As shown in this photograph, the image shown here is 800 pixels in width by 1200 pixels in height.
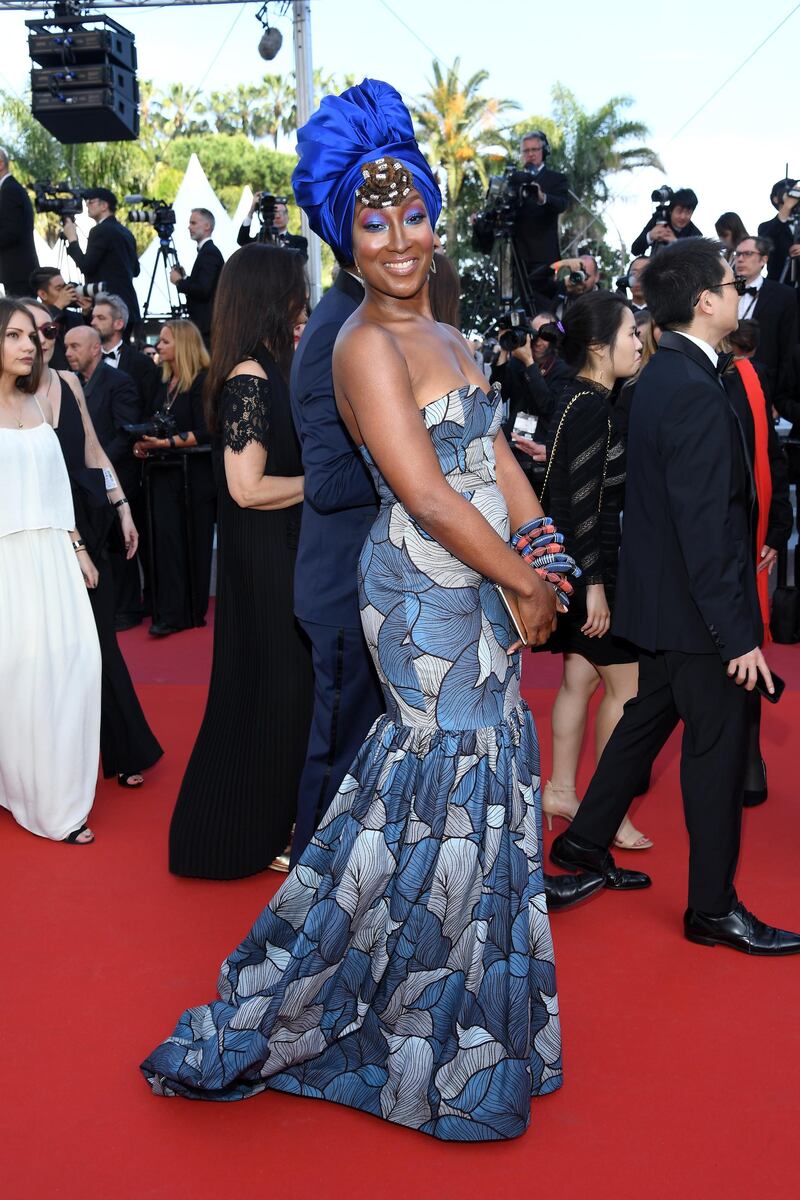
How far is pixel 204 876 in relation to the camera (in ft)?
12.5

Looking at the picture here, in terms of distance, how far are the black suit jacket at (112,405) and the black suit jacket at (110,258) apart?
2.76 m

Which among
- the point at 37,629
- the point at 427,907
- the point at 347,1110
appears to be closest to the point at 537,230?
the point at 37,629

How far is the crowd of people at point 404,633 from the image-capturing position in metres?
2.47

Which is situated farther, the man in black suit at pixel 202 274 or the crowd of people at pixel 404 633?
the man in black suit at pixel 202 274

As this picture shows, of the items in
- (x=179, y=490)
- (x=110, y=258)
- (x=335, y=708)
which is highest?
(x=110, y=258)

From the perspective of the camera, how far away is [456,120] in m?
34.2

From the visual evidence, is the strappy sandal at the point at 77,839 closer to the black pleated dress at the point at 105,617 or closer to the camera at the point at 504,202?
the black pleated dress at the point at 105,617

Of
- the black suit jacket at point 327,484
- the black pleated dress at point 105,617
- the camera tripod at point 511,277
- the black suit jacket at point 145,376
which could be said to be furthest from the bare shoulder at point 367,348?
the camera tripod at point 511,277

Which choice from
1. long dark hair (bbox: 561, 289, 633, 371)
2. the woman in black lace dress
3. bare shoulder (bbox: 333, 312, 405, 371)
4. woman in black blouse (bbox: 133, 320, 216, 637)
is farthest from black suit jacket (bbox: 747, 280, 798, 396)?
bare shoulder (bbox: 333, 312, 405, 371)

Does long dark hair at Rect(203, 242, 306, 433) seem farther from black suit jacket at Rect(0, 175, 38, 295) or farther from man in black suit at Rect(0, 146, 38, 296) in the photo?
black suit jacket at Rect(0, 175, 38, 295)

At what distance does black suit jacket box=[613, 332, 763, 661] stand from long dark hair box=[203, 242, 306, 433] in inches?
43.3

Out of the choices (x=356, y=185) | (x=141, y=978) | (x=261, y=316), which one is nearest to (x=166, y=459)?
(x=261, y=316)

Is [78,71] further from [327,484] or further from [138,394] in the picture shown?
[327,484]

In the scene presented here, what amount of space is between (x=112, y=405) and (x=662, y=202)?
4.29 m
